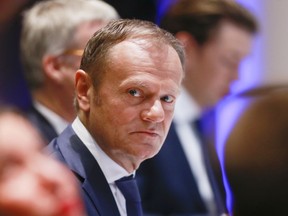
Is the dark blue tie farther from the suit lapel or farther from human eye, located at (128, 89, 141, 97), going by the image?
human eye, located at (128, 89, 141, 97)

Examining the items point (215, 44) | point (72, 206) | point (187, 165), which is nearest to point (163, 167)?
point (187, 165)

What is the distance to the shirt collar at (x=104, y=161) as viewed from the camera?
106 centimetres

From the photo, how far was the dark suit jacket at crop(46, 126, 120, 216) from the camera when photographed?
3.34ft

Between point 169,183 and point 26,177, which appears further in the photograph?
point 169,183

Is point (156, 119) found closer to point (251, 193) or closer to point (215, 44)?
point (251, 193)

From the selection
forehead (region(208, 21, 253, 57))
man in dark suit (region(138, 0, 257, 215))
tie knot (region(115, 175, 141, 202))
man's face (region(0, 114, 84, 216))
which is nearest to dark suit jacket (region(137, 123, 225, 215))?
man in dark suit (region(138, 0, 257, 215))

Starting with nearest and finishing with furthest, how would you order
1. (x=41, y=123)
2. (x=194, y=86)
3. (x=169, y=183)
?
(x=41, y=123), (x=169, y=183), (x=194, y=86)

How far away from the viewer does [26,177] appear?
453 millimetres

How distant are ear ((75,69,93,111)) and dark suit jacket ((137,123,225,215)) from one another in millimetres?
787

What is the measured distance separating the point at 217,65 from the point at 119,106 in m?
1.05

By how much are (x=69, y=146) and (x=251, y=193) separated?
44 cm

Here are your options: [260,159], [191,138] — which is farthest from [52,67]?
[260,159]

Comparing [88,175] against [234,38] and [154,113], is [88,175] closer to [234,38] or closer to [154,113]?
[154,113]

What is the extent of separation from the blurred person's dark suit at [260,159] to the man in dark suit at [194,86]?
1.14m
